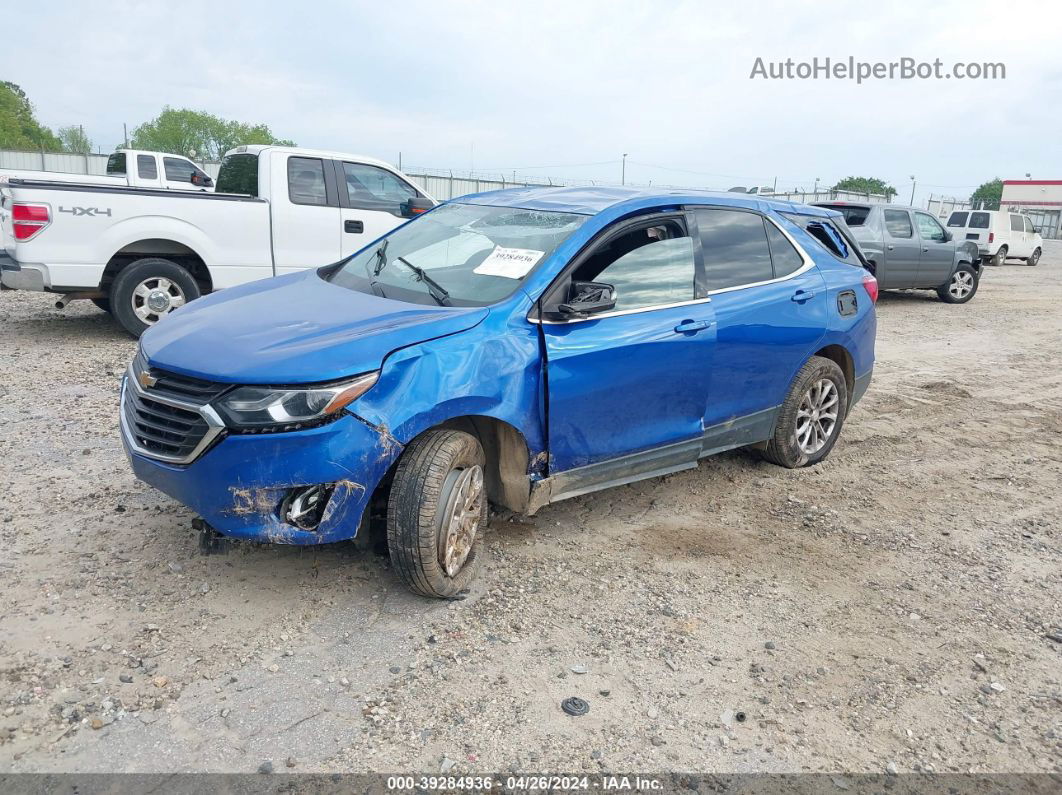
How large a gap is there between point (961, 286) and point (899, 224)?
7.28ft

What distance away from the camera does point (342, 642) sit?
3.33 meters

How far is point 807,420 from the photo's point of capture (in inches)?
218

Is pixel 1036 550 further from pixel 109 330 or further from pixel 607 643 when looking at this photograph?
pixel 109 330

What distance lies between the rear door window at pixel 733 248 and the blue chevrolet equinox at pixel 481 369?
1cm

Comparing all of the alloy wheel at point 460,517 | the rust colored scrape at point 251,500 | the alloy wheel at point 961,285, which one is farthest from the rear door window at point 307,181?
the alloy wheel at point 961,285

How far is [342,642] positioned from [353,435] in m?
0.85

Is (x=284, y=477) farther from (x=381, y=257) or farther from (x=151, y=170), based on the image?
(x=151, y=170)

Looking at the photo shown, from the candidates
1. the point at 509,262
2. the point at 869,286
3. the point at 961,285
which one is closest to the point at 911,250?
the point at 961,285

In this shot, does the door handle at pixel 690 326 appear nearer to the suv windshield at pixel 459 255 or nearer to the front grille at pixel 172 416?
the suv windshield at pixel 459 255

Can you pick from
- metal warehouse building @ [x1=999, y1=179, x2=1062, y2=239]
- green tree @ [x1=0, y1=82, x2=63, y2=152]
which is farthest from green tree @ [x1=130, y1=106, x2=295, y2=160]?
metal warehouse building @ [x1=999, y1=179, x2=1062, y2=239]

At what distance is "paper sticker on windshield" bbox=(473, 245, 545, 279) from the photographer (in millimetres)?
3984

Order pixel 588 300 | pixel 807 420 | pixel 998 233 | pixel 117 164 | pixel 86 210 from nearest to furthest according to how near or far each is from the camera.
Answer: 1. pixel 588 300
2. pixel 807 420
3. pixel 86 210
4. pixel 117 164
5. pixel 998 233

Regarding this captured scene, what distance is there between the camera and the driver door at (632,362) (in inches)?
153

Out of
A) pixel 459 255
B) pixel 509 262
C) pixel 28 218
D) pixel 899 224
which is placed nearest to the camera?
pixel 509 262
